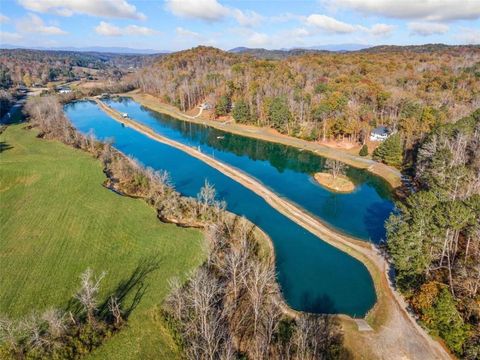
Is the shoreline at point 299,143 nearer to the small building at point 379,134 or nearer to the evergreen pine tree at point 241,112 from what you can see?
the evergreen pine tree at point 241,112

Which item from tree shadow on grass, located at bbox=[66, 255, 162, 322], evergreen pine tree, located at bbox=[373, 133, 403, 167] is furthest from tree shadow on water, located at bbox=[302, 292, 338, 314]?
evergreen pine tree, located at bbox=[373, 133, 403, 167]

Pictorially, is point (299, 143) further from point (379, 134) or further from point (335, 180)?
point (335, 180)

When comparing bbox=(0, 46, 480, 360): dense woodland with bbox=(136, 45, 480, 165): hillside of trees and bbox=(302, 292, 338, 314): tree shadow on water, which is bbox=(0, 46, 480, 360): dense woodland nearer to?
bbox=(136, 45, 480, 165): hillside of trees

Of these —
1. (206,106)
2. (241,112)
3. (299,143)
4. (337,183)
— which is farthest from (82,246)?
(206,106)

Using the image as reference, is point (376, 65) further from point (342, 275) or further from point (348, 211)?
point (342, 275)

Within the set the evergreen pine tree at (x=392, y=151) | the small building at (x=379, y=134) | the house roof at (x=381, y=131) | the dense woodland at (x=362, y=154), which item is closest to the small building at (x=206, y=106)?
the dense woodland at (x=362, y=154)

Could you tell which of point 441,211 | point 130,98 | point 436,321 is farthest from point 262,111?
point 130,98
